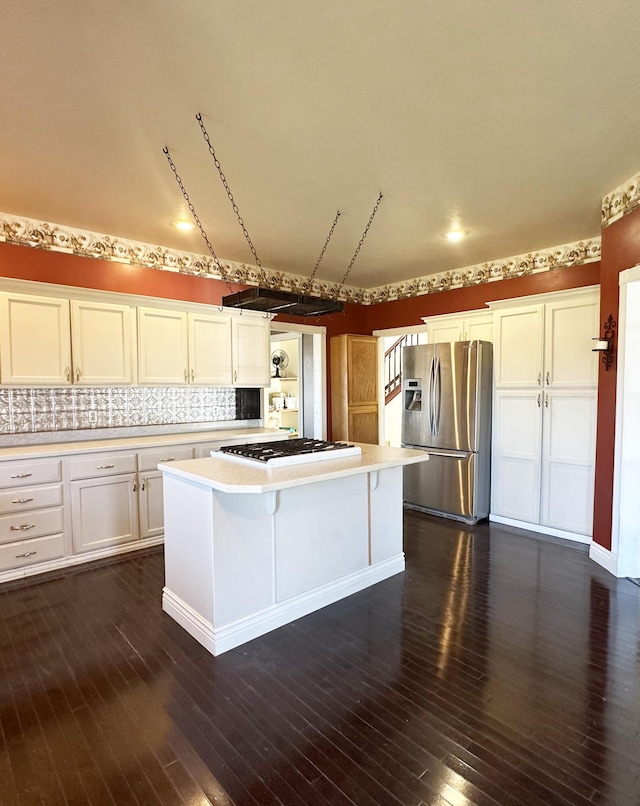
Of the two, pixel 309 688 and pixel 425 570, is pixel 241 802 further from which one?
pixel 425 570

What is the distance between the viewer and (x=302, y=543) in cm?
266

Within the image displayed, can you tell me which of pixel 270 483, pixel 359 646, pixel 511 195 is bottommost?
pixel 359 646

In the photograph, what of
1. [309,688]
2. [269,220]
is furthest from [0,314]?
[309,688]

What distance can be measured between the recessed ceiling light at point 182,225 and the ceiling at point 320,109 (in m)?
0.09

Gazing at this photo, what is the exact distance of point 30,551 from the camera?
318 centimetres

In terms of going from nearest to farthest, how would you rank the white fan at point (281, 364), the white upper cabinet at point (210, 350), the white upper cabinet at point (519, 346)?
the white upper cabinet at point (519, 346) < the white upper cabinet at point (210, 350) < the white fan at point (281, 364)

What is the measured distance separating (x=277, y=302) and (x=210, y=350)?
1.95 metres

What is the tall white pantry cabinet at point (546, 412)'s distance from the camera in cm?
375

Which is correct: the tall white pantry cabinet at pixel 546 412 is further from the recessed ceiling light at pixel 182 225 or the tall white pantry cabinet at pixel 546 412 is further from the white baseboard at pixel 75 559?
the white baseboard at pixel 75 559

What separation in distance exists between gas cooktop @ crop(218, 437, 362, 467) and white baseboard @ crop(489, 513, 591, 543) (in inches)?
87.8

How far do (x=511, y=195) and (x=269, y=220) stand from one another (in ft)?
5.85

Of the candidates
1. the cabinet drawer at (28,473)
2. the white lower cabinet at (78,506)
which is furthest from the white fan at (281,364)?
the cabinet drawer at (28,473)

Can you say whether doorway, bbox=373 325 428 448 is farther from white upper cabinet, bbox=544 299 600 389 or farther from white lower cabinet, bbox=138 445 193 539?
white lower cabinet, bbox=138 445 193 539

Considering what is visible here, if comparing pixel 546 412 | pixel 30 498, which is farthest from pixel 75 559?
pixel 546 412
